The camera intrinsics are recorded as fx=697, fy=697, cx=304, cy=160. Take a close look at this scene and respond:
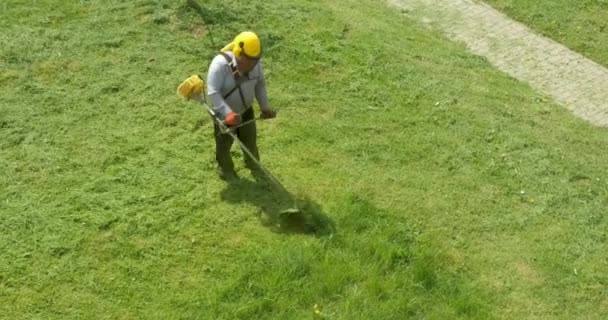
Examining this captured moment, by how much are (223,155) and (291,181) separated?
2.37 ft

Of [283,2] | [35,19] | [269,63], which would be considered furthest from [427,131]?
[35,19]

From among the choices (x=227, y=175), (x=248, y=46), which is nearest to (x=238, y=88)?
(x=248, y=46)

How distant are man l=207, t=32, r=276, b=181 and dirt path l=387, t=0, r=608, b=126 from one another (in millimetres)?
4299

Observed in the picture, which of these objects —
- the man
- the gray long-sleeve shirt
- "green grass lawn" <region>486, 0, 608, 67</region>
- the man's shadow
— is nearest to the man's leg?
the man

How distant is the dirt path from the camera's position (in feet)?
29.1

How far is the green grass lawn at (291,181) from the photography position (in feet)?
18.9

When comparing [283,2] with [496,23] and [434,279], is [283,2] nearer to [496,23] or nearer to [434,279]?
[496,23]

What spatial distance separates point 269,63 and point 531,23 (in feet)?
13.8

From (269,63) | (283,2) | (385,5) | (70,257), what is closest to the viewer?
(70,257)

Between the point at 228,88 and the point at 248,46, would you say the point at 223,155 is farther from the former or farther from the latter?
the point at 248,46

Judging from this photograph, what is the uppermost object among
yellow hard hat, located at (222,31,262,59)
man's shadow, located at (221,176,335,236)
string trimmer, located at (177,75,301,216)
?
yellow hard hat, located at (222,31,262,59)

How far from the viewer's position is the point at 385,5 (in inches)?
410

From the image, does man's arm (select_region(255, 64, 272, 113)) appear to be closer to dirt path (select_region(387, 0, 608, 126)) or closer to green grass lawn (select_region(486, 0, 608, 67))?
dirt path (select_region(387, 0, 608, 126))

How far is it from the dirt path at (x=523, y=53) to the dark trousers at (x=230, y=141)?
4.22 m
